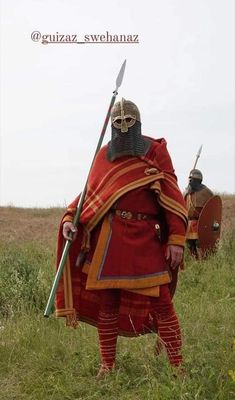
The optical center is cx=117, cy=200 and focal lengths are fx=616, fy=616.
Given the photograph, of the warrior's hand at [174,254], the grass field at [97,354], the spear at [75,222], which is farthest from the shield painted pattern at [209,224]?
the warrior's hand at [174,254]

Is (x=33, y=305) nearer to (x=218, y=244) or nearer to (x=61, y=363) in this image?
(x=61, y=363)

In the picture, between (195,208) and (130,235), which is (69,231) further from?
(195,208)

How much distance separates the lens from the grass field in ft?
10.8

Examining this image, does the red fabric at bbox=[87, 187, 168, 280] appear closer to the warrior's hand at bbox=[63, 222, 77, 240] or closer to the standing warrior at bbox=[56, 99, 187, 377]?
the standing warrior at bbox=[56, 99, 187, 377]

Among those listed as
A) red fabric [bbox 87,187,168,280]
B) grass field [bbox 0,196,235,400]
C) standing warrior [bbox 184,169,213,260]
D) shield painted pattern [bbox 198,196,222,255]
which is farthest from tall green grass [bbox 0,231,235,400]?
standing warrior [bbox 184,169,213,260]

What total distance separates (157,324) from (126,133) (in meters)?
1.17

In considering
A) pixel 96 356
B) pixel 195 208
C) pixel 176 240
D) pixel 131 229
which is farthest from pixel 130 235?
pixel 195 208

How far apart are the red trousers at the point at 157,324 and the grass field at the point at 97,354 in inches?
3.1

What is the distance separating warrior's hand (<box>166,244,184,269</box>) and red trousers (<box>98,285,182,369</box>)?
0.52 feet

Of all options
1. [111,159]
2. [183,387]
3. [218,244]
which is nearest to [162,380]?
[183,387]

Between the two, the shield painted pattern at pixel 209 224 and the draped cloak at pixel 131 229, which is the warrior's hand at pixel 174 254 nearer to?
the draped cloak at pixel 131 229

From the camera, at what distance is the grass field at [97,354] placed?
329 cm

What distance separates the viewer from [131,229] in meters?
3.65

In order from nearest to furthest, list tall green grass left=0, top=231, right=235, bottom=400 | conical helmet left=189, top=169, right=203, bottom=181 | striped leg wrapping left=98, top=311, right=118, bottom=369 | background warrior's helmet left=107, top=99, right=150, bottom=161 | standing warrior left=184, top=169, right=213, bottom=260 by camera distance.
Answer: tall green grass left=0, top=231, right=235, bottom=400 < background warrior's helmet left=107, top=99, right=150, bottom=161 < striped leg wrapping left=98, top=311, right=118, bottom=369 < standing warrior left=184, top=169, right=213, bottom=260 < conical helmet left=189, top=169, right=203, bottom=181
